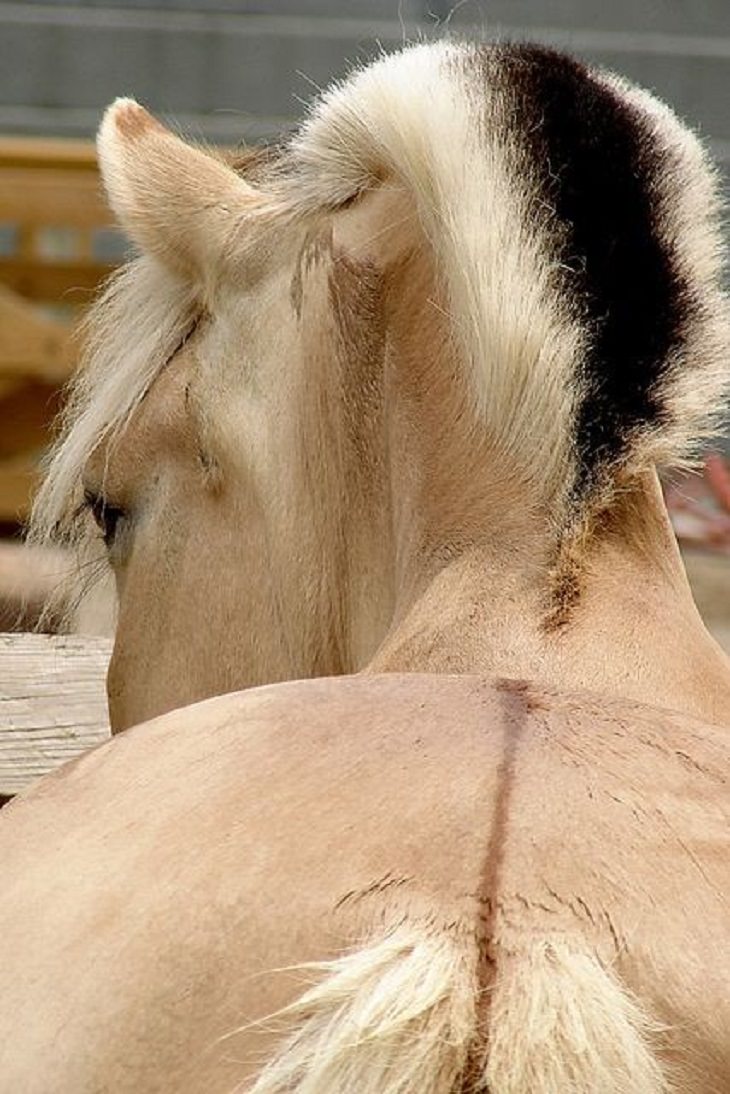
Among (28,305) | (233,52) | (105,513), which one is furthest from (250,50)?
(105,513)


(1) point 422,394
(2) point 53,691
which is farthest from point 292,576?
(2) point 53,691

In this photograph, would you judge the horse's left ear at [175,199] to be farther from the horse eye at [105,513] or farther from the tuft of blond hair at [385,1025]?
the tuft of blond hair at [385,1025]

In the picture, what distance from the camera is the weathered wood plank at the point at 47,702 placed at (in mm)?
1984

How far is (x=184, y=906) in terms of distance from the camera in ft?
3.39

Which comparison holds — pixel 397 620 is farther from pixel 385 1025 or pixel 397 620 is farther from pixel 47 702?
pixel 385 1025

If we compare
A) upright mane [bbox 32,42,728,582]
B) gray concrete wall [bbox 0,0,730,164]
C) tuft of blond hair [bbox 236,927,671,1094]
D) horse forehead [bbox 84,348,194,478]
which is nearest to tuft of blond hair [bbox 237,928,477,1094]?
tuft of blond hair [bbox 236,927,671,1094]

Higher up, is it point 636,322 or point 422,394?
point 636,322

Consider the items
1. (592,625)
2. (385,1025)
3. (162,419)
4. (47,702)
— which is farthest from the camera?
(47,702)

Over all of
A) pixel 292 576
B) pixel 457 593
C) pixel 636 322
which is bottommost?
pixel 292 576

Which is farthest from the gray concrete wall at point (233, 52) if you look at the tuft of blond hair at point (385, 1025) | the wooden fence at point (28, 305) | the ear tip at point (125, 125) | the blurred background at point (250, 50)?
the tuft of blond hair at point (385, 1025)

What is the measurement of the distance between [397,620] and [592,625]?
10.0 inches

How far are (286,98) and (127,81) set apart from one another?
52 cm

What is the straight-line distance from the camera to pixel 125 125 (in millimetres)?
2006

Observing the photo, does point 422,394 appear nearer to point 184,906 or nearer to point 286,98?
point 184,906
